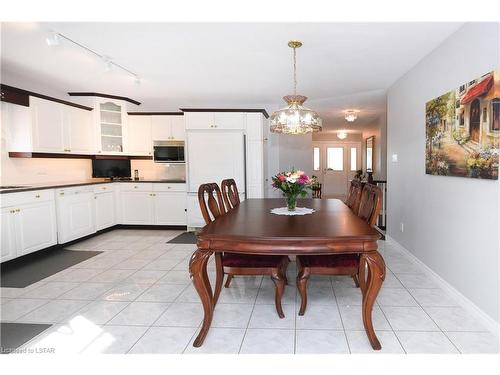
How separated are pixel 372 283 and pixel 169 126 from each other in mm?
4708

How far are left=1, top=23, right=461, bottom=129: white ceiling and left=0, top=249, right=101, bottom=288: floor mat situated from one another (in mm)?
2402

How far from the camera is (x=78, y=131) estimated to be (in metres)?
4.88

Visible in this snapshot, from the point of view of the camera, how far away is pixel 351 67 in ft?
11.9

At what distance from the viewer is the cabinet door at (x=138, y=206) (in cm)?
543

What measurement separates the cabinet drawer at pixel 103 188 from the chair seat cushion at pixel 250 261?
3.49 meters

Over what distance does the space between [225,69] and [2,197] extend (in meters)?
2.94

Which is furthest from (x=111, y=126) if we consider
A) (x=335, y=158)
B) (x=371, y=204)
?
(x=335, y=158)

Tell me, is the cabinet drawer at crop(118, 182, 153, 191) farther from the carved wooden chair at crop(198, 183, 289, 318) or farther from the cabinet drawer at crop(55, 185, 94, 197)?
the carved wooden chair at crop(198, 183, 289, 318)

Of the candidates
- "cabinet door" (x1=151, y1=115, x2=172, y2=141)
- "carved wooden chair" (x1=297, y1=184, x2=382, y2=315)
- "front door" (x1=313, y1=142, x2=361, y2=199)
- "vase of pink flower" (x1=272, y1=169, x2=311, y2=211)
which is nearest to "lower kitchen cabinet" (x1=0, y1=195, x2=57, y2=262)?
"cabinet door" (x1=151, y1=115, x2=172, y2=141)

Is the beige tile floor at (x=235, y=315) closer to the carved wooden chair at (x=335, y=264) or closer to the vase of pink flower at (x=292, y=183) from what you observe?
the carved wooden chair at (x=335, y=264)

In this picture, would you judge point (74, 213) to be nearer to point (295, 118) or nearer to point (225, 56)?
point (225, 56)

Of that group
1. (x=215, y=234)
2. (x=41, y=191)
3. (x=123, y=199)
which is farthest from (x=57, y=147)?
(x=215, y=234)

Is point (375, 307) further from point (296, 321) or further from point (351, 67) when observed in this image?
point (351, 67)

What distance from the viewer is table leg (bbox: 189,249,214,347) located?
6.25 feet
